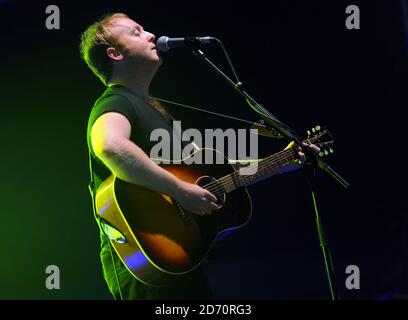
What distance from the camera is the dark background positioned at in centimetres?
332

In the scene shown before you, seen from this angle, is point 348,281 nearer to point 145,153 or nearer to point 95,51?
point 145,153

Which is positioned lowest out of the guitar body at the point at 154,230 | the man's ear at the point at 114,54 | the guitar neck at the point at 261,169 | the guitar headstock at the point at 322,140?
the guitar body at the point at 154,230

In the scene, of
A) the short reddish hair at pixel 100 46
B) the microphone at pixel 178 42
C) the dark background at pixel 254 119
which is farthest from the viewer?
the dark background at pixel 254 119

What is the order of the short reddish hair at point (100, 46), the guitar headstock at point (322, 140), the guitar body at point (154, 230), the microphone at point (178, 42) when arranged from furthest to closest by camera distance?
the guitar headstock at point (322, 140)
the short reddish hair at point (100, 46)
the microphone at point (178, 42)
the guitar body at point (154, 230)

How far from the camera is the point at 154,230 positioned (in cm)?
201

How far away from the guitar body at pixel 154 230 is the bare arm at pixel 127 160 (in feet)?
0.16

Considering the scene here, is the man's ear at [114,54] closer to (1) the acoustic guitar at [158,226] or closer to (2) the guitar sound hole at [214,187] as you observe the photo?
(1) the acoustic guitar at [158,226]

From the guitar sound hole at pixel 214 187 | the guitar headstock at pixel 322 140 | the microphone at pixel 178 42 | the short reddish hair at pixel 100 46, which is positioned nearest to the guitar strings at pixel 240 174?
the guitar sound hole at pixel 214 187

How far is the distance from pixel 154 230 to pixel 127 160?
30cm

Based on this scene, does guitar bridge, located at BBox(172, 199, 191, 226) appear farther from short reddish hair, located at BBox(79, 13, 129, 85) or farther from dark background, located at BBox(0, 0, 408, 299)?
dark background, located at BBox(0, 0, 408, 299)

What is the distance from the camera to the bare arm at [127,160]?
1968 mm

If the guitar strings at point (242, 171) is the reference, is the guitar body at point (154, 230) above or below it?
below

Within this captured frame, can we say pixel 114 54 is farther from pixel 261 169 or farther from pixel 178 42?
pixel 261 169

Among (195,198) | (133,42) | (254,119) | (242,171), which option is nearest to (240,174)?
(242,171)
